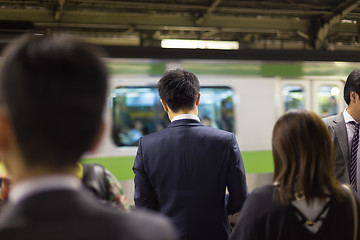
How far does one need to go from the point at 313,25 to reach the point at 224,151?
11.4 meters

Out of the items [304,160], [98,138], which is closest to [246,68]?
[304,160]

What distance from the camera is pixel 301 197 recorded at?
1.47 m

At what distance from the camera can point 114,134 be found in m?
4.71

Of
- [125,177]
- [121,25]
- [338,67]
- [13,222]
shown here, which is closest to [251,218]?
[13,222]

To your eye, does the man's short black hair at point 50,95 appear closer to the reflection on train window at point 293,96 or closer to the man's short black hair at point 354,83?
the man's short black hair at point 354,83

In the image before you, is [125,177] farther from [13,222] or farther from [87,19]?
[87,19]

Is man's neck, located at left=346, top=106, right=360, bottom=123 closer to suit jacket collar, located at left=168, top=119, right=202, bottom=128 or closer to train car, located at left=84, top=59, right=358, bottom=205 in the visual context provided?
suit jacket collar, located at left=168, top=119, right=202, bottom=128

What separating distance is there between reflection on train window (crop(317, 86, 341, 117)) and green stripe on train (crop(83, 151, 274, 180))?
3.40 ft

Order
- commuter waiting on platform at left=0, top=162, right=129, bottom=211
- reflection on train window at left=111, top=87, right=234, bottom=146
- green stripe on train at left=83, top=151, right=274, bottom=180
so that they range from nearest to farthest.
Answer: commuter waiting on platform at left=0, top=162, right=129, bottom=211 → green stripe on train at left=83, top=151, right=274, bottom=180 → reflection on train window at left=111, top=87, right=234, bottom=146

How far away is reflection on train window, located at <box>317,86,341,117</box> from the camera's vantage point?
5.40 m

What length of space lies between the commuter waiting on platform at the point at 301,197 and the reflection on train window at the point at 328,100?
4.11 m

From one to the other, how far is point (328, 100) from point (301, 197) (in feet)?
14.1

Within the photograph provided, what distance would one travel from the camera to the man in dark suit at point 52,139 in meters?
0.72

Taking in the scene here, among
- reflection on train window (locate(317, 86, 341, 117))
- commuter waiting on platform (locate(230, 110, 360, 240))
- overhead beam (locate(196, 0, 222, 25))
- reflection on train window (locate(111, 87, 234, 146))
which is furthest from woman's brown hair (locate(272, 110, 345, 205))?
overhead beam (locate(196, 0, 222, 25))
